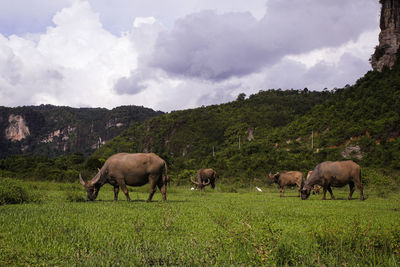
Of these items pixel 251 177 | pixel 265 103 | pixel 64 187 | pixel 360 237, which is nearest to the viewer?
pixel 360 237

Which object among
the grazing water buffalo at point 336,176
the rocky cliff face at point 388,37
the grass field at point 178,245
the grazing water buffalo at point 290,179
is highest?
the rocky cliff face at point 388,37

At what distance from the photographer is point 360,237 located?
4918 mm

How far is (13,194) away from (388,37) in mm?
75307

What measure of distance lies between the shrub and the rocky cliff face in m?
70.3

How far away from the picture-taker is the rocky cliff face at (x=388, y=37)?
6341 centimetres

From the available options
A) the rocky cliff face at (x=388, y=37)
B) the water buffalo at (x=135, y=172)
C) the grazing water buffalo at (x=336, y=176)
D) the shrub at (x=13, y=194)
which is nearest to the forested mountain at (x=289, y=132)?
the rocky cliff face at (x=388, y=37)

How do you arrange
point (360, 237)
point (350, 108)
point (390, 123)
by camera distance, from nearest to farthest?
point (360, 237)
point (390, 123)
point (350, 108)

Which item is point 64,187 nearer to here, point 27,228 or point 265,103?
point 27,228

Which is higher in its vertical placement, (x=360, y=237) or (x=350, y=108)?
(x=350, y=108)

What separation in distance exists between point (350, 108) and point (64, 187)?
186 ft

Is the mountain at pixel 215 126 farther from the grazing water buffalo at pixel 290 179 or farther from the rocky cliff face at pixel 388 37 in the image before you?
the grazing water buffalo at pixel 290 179

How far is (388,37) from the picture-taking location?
65062 millimetres

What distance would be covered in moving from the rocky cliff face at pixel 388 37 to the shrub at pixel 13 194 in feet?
231

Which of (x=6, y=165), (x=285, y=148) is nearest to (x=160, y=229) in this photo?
(x=6, y=165)
